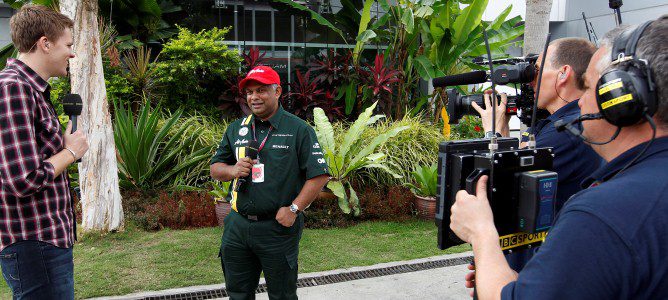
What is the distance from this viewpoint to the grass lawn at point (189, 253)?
4.68m

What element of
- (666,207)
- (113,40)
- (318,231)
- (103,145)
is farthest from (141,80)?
(666,207)

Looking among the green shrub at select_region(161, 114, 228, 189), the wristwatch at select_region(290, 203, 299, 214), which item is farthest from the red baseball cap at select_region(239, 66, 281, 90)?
the green shrub at select_region(161, 114, 228, 189)

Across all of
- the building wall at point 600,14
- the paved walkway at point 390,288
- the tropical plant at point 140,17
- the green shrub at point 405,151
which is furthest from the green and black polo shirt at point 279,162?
the building wall at point 600,14

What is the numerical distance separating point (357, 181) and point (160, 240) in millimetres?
2972

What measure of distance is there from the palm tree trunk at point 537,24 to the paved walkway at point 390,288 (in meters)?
2.71

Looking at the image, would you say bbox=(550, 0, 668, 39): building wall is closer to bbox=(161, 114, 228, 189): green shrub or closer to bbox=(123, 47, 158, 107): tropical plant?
bbox=(161, 114, 228, 189): green shrub

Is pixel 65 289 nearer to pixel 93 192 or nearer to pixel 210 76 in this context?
pixel 93 192

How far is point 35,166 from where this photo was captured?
7.42 ft

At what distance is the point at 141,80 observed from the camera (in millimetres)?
9031

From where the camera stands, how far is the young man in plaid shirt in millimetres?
2248

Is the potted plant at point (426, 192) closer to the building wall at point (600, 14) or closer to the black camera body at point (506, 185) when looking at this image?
the black camera body at point (506, 185)

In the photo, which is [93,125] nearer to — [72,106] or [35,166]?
[72,106]

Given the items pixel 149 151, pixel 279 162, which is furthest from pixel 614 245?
pixel 149 151

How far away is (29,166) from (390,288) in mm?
3347
